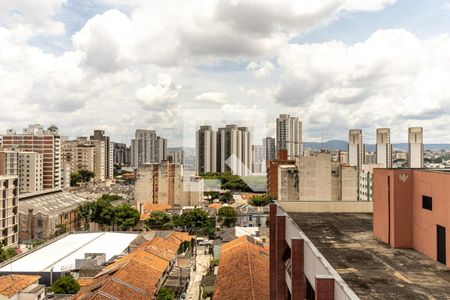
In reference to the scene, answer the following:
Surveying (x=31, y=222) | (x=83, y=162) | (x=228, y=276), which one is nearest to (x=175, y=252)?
(x=228, y=276)

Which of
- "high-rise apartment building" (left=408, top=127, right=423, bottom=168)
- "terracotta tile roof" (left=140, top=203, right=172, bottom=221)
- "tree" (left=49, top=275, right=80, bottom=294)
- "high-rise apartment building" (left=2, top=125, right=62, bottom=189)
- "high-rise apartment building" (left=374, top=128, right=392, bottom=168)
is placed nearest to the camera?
"tree" (left=49, top=275, right=80, bottom=294)

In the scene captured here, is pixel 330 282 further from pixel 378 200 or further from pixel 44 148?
pixel 44 148

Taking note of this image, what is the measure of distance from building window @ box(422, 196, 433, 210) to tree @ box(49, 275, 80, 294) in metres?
13.5

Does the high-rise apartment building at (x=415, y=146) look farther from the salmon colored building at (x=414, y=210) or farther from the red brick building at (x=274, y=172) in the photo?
the salmon colored building at (x=414, y=210)

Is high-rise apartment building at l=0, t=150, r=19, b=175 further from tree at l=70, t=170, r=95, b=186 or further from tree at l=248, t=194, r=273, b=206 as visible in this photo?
tree at l=248, t=194, r=273, b=206

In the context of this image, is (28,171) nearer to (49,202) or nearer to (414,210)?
(49,202)

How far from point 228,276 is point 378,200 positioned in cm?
929

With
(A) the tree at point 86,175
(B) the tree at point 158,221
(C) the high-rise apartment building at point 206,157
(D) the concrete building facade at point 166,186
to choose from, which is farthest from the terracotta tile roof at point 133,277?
(A) the tree at point 86,175

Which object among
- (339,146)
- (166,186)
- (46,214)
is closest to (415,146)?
(339,146)

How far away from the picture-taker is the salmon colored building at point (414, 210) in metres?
5.41

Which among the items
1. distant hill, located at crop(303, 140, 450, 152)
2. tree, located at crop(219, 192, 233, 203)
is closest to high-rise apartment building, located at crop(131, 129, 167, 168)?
tree, located at crop(219, 192, 233, 203)

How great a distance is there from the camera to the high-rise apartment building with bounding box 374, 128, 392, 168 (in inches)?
1789

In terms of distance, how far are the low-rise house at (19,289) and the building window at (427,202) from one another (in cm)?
1328

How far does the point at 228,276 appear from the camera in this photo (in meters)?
14.9
